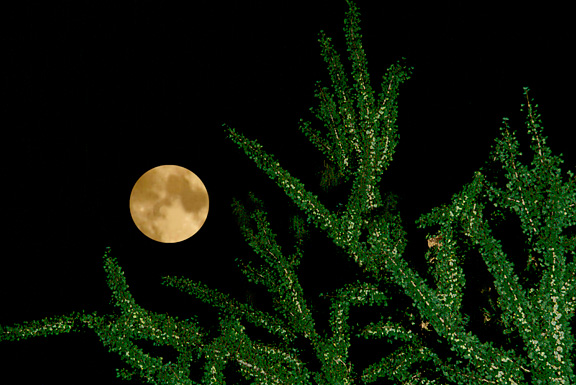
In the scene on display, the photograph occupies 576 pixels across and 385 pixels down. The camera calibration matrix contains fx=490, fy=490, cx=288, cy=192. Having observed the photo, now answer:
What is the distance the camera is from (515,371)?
154 centimetres

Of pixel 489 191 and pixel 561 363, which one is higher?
pixel 489 191

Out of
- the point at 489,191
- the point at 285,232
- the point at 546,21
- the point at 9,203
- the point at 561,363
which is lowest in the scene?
the point at 561,363

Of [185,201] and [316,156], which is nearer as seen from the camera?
[316,156]

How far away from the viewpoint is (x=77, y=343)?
380cm

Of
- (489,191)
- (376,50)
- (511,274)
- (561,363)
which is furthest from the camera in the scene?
A: (376,50)

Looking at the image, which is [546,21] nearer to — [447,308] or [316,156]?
[316,156]

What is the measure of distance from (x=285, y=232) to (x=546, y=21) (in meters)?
1.94

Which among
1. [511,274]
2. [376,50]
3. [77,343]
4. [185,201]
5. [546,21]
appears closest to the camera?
[511,274]

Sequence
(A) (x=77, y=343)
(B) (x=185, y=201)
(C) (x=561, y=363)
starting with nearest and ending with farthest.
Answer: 1. (C) (x=561, y=363)
2. (B) (x=185, y=201)
3. (A) (x=77, y=343)

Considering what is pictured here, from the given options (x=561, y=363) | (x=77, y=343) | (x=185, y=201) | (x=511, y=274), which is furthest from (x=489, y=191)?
(x=77, y=343)

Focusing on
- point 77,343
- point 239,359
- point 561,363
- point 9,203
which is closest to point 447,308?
point 561,363

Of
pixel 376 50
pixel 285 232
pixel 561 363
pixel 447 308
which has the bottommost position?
pixel 561 363

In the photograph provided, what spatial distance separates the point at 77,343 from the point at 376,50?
3095mm

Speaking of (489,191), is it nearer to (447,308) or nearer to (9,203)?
(447,308)
